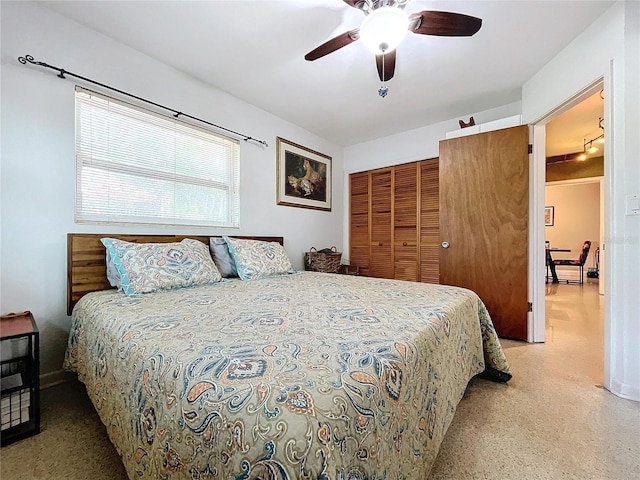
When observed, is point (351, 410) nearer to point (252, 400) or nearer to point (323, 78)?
point (252, 400)

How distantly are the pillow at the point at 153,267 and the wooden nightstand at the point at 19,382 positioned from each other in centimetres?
46

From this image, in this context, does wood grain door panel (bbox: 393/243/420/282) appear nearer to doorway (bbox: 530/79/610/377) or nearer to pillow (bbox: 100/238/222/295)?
doorway (bbox: 530/79/610/377)

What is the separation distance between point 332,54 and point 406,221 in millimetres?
2338

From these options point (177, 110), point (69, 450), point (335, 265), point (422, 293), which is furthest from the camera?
point (335, 265)

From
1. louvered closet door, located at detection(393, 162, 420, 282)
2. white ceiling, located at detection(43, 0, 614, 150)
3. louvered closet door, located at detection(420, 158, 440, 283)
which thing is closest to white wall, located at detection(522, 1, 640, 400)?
white ceiling, located at detection(43, 0, 614, 150)

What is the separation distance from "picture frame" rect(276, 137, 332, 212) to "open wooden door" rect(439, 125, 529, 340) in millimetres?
1642

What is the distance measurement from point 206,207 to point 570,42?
3.30 metres

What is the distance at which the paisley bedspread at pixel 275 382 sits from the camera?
54 cm

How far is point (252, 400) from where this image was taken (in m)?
0.58

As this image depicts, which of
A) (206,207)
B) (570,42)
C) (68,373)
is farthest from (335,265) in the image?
(570,42)

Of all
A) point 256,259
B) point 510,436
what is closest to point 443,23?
point 256,259

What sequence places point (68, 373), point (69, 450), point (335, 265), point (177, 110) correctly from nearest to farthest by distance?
point (69, 450) < point (68, 373) < point (177, 110) < point (335, 265)

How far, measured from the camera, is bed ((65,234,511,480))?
545 mm

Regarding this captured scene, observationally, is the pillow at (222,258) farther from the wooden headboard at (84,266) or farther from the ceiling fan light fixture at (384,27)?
the ceiling fan light fixture at (384,27)
